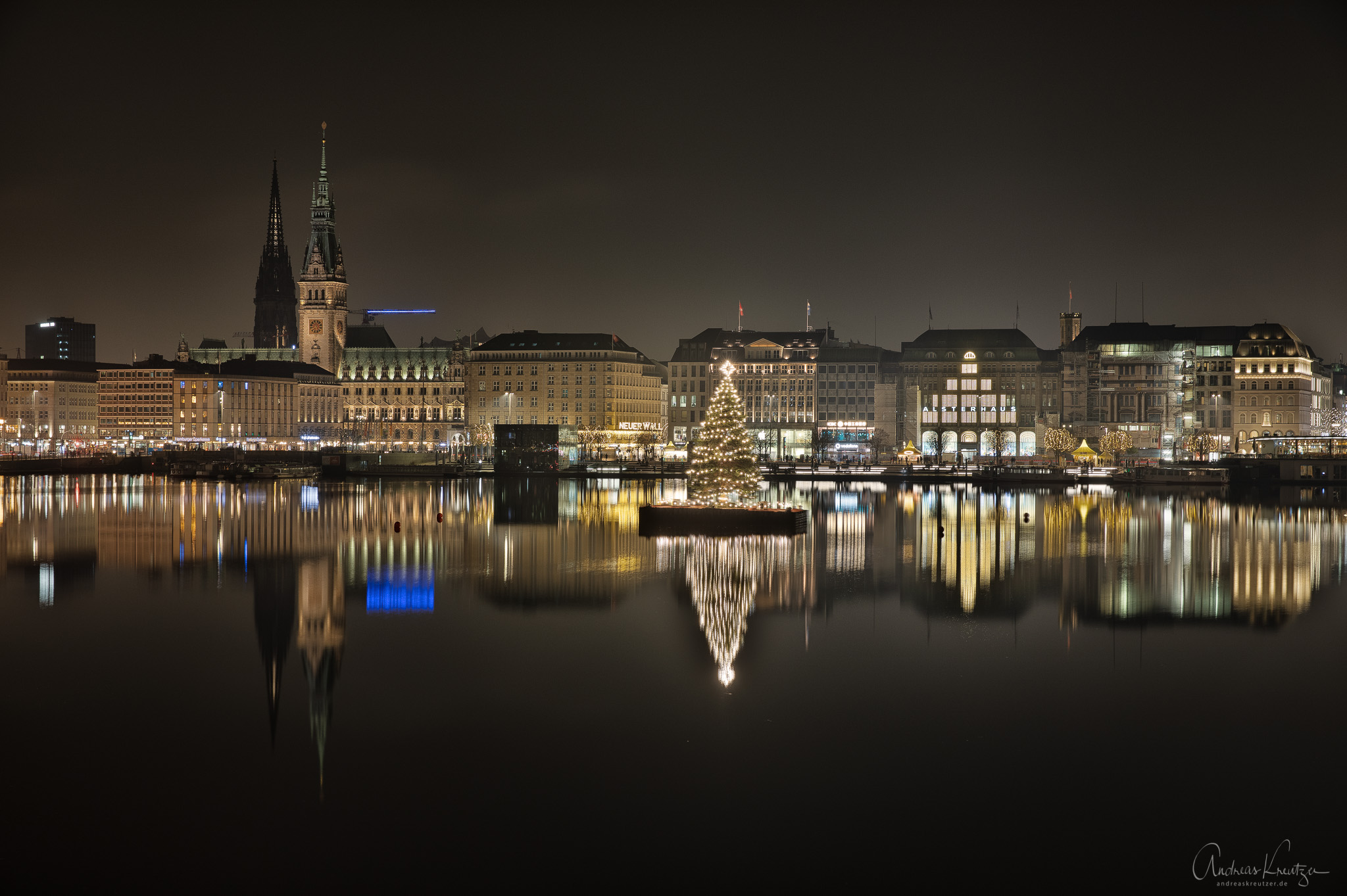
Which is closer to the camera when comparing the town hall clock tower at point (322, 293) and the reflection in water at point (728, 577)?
the reflection in water at point (728, 577)

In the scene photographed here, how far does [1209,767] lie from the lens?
1625cm

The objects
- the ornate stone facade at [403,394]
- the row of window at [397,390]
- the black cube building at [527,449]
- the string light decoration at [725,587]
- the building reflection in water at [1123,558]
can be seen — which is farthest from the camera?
the row of window at [397,390]

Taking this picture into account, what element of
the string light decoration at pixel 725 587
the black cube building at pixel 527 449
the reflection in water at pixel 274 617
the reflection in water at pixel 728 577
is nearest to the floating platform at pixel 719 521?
the reflection in water at pixel 728 577

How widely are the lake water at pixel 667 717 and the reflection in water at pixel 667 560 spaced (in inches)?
10.0

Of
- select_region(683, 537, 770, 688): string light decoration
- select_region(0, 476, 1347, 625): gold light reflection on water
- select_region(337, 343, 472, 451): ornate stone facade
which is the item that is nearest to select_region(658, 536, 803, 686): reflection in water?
select_region(683, 537, 770, 688): string light decoration

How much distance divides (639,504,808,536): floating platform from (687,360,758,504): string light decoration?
1.05 metres

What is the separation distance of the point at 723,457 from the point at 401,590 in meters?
17.7

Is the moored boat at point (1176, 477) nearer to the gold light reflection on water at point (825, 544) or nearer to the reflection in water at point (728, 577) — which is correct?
the gold light reflection on water at point (825, 544)

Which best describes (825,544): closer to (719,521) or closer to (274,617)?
(719,521)

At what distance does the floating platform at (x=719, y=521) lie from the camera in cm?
4422

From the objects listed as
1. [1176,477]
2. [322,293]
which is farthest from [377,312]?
[1176,477]

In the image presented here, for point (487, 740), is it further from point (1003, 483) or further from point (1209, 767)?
point (1003, 483)

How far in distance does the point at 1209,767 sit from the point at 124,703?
1739 cm

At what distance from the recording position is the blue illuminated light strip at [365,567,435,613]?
27766 millimetres
